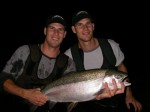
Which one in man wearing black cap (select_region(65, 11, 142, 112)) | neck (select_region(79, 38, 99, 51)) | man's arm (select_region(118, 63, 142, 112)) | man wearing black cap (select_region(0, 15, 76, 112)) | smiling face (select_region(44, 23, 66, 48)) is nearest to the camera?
man wearing black cap (select_region(0, 15, 76, 112))

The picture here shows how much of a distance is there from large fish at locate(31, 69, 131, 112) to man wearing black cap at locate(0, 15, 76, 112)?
0.31 metres

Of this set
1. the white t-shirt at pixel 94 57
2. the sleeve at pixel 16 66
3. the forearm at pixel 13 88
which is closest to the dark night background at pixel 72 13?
the white t-shirt at pixel 94 57

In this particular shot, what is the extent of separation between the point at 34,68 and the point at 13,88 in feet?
1.96

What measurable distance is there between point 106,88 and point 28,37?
30536mm

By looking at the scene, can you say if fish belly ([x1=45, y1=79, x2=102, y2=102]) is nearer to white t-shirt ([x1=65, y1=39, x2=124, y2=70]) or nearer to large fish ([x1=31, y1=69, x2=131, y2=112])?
large fish ([x1=31, y1=69, x2=131, y2=112])

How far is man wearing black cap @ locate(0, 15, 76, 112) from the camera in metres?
4.38

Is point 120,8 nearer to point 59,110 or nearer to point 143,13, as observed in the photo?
point 143,13

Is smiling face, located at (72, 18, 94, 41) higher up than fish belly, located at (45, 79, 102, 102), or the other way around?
smiling face, located at (72, 18, 94, 41)

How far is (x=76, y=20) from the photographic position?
209 inches

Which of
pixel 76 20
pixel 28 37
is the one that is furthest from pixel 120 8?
pixel 76 20

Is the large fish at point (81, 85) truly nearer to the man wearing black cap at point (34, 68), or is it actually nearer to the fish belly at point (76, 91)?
the fish belly at point (76, 91)

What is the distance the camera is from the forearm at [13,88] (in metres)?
4.24

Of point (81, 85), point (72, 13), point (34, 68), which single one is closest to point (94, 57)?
point (81, 85)

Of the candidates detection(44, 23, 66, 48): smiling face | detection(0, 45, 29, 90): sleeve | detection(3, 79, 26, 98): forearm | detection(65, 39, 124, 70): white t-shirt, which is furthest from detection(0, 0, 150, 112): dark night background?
detection(3, 79, 26, 98): forearm
